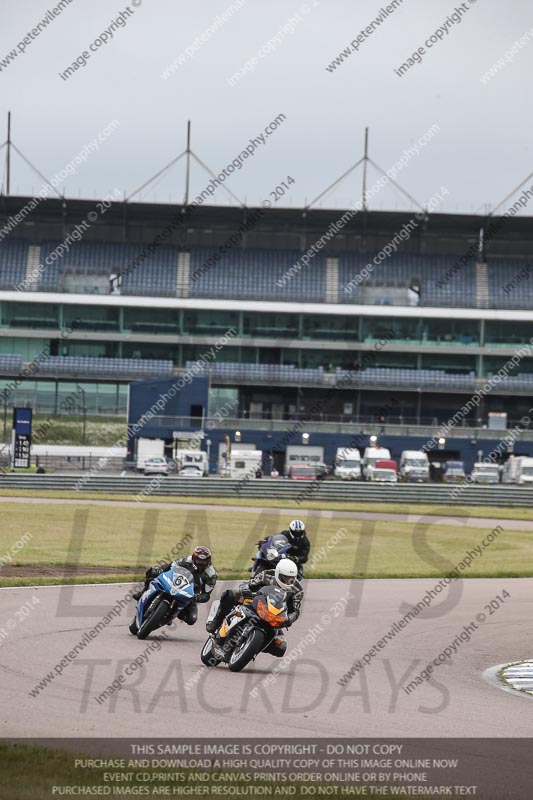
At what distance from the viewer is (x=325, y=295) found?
86.0 meters

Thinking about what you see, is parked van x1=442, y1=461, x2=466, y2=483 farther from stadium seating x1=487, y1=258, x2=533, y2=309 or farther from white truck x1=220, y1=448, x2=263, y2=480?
stadium seating x1=487, y1=258, x2=533, y2=309

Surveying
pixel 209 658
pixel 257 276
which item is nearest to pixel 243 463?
pixel 257 276

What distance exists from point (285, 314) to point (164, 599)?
71.2 meters

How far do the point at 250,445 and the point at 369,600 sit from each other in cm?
4941

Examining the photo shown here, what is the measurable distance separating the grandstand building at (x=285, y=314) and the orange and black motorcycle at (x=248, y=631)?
68164mm

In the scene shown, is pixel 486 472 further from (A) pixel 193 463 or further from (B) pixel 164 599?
(B) pixel 164 599

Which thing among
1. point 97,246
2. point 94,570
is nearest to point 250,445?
point 97,246

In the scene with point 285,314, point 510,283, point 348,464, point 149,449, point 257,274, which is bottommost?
point 348,464

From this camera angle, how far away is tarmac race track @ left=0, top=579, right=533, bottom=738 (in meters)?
10.4

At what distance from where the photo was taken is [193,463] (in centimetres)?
6669

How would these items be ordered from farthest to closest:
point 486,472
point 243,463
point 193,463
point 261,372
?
point 261,372
point 486,472
point 243,463
point 193,463

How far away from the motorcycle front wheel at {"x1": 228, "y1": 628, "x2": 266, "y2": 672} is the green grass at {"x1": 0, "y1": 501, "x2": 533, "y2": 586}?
900cm

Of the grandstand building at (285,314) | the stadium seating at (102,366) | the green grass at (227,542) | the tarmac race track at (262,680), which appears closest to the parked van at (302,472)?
the grandstand building at (285,314)

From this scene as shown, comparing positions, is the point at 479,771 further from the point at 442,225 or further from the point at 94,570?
the point at 442,225
